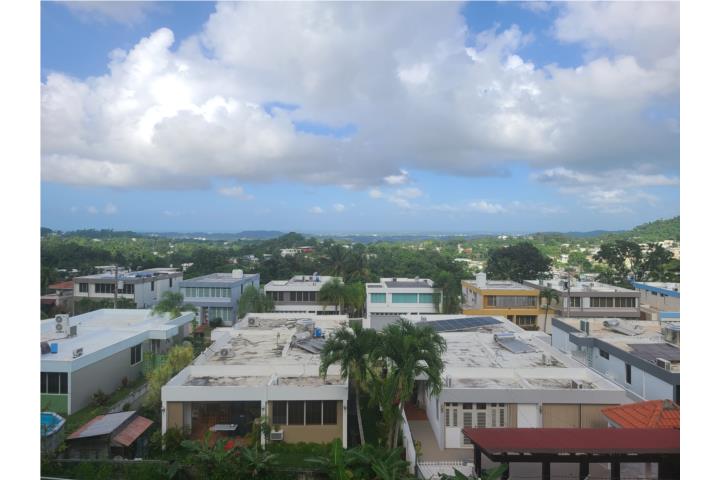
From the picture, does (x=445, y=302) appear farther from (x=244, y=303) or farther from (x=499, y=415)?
(x=499, y=415)

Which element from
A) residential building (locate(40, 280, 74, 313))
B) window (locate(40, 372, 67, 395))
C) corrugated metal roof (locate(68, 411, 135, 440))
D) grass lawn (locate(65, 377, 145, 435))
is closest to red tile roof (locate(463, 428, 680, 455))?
corrugated metal roof (locate(68, 411, 135, 440))

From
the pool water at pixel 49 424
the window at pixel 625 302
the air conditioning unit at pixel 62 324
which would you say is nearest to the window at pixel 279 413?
the pool water at pixel 49 424

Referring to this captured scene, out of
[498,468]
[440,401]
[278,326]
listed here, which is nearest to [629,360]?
[440,401]

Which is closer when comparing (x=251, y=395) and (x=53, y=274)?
(x=251, y=395)

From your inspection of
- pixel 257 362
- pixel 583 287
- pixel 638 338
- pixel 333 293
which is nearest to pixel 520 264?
pixel 583 287

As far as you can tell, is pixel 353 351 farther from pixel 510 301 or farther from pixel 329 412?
pixel 510 301

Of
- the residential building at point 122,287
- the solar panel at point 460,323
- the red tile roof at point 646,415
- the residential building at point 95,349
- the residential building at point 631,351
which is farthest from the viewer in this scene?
the residential building at point 122,287

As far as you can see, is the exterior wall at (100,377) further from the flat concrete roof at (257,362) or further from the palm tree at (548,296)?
the palm tree at (548,296)
